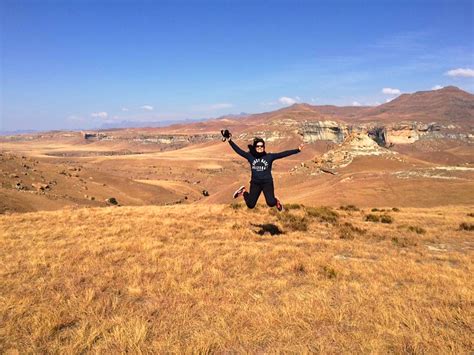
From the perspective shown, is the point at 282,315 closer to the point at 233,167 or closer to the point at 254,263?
the point at 254,263

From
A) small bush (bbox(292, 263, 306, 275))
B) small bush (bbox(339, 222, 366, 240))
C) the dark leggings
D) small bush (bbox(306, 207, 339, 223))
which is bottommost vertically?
small bush (bbox(306, 207, 339, 223))

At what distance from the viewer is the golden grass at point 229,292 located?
506 centimetres

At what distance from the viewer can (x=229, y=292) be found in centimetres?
695

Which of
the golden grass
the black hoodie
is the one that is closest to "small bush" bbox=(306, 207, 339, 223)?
the golden grass

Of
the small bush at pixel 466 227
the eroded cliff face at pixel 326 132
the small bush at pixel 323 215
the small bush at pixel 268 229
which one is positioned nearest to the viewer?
the small bush at pixel 268 229

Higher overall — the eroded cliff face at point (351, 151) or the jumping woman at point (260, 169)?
the jumping woman at point (260, 169)

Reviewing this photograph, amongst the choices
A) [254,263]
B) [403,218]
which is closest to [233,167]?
[403,218]

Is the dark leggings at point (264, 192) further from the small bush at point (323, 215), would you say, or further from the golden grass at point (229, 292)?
the small bush at point (323, 215)

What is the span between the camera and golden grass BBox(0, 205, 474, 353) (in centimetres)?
506

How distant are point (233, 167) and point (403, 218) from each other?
102m

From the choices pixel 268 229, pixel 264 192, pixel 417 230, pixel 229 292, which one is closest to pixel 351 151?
pixel 417 230

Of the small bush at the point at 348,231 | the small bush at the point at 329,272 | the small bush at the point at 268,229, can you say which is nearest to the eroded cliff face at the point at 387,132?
the small bush at the point at 348,231

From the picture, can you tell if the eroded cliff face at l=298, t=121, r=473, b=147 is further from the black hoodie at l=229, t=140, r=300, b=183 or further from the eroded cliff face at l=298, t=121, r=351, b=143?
the black hoodie at l=229, t=140, r=300, b=183

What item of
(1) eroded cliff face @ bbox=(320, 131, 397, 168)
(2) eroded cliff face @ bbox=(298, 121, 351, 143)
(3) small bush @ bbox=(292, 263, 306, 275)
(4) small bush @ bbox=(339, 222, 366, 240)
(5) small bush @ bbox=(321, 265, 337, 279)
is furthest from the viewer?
(2) eroded cliff face @ bbox=(298, 121, 351, 143)
